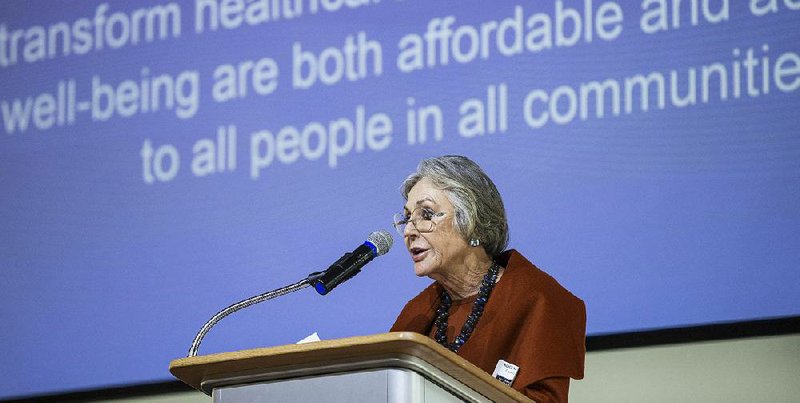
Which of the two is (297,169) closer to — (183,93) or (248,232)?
(248,232)

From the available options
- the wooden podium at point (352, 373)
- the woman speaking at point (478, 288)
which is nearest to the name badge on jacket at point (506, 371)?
the woman speaking at point (478, 288)

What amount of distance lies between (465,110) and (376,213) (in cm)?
42

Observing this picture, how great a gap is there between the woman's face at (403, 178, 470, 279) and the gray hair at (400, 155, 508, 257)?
0.02 metres

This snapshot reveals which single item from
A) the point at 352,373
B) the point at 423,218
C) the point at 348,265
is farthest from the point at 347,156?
the point at 352,373

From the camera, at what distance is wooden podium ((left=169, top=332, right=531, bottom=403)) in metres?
2.12

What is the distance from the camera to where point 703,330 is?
11.7 feet

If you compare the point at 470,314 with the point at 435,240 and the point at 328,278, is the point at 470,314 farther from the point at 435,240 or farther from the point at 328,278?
the point at 328,278

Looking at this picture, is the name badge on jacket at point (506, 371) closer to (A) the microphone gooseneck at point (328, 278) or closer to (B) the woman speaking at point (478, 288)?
(B) the woman speaking at point (478, 288)

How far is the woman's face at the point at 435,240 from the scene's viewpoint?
297cm

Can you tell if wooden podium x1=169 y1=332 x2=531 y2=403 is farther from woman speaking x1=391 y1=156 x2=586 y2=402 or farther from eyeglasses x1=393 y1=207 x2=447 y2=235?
eyeglasses x1=393 y1=207 x2=447 y2=235

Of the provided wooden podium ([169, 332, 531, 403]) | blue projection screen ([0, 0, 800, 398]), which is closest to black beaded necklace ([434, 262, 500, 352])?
wooden podium ([169, 332, 531, 403])

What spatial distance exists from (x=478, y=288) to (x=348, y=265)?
54 centimetres

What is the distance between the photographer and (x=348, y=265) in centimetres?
261

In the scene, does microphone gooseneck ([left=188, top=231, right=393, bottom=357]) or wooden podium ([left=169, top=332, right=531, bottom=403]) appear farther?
microphone gooseneck ([left=188, top=231, right=393, bottom=357])
